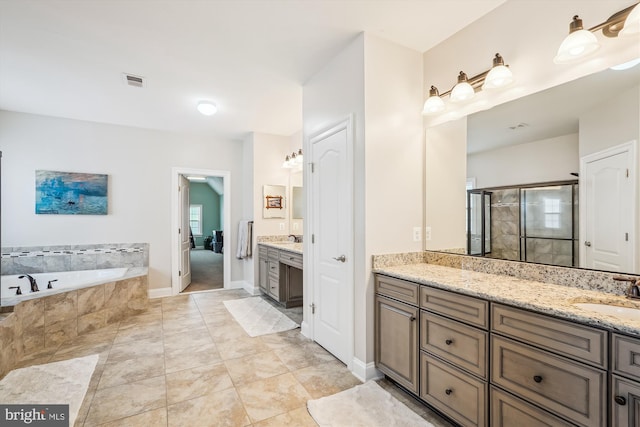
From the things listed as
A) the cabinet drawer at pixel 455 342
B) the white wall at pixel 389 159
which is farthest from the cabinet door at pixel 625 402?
the white wall at pixel 389 159

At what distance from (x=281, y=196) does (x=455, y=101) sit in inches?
137

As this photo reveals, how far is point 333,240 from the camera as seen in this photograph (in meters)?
2.69

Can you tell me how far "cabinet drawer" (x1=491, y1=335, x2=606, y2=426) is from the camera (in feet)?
3.81

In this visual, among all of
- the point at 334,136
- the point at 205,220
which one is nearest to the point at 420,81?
the point at 334,136

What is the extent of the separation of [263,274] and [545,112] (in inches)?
159

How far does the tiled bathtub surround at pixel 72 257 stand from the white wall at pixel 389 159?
396 cm

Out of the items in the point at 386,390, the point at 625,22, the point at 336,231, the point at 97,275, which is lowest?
the point at 386,390

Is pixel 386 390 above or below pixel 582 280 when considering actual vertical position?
below

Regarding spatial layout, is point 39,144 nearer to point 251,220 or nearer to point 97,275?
point 97,275

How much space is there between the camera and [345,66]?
99.5 inches

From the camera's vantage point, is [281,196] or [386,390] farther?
[281,196]

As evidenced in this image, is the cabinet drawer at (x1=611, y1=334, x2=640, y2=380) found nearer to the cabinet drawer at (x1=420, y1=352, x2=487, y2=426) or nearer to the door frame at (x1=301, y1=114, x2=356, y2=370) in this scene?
the cabinet drawer at (x1=420, y1=352, x2=487, y2=426)

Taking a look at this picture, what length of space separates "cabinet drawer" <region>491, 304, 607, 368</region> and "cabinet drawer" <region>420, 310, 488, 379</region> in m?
0.15

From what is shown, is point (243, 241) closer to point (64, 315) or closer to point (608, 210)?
point (64, 315)
